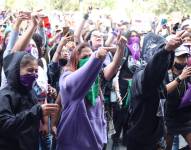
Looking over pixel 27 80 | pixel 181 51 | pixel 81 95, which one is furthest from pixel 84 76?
pixel 181 51

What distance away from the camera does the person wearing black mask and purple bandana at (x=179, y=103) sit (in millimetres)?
5414

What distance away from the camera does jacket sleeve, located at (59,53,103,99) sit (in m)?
3.74

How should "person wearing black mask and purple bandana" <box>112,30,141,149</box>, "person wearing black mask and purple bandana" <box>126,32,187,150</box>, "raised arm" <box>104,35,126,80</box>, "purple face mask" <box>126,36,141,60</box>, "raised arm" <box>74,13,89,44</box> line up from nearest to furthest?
"person wearing black mask and purple bandana" <box>126,32,187,150</box> < "raised arm" <box>104,35,126,80</box> < "raised arm" <box>74,13,89,44</box> < "person wearing black mask and purple bandana" <box>112,30,141,149</box> < "purple face mask" <box>126,36,141,60</box>

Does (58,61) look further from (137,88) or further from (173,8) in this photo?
(173,8)

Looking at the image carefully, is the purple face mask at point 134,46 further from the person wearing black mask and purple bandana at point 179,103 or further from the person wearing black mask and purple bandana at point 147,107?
the person wearing black mask and purple bandana at point 147,107

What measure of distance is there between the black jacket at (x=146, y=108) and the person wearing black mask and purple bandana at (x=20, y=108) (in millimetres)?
1134

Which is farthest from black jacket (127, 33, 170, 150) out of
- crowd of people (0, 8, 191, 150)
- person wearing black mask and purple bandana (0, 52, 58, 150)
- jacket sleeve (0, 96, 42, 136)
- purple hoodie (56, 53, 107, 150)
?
jacket sleeve (0, 96, 42, 136)

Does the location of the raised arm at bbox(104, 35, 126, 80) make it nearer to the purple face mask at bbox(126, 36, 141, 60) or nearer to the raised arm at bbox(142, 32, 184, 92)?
the raised arm at bbox(142, 32, 184, 92)

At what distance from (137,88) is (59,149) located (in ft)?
3.27

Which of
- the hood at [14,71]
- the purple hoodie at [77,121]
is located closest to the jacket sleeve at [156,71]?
Answer: the purple hoodie at [77,121]

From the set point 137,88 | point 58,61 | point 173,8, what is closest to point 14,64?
point 137,88

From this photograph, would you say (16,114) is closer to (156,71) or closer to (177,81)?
(156,71)

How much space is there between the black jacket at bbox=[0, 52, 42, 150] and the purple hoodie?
0.34 m

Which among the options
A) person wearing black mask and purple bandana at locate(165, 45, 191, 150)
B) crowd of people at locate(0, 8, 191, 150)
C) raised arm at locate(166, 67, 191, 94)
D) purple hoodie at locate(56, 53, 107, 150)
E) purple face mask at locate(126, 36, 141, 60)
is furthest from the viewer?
purple face mask at locate(126, 36, 141, 60)
